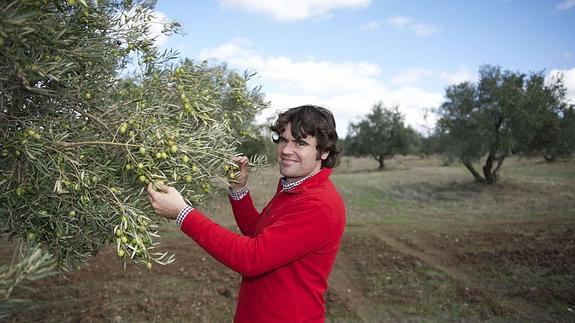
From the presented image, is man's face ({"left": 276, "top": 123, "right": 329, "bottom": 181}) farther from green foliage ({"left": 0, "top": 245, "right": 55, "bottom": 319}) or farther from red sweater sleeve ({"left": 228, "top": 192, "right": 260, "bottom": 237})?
green foliage ({"left": 0, "top": 245, "right": 55, "bottom": 319})

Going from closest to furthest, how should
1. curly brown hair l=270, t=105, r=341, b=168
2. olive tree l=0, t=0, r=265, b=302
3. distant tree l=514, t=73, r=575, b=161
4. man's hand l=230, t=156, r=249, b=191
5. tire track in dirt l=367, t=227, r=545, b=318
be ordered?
olive tree l=0, t=0, r=265, b=302 → curly brown hair l=270, t=105, r=341, b=168 → man's hand l=230, t=156, r=249, b=191 → tire track in dirt l=367, t=227, r=545, b=318 → distant tree l=514, t=73, r=575, b=161

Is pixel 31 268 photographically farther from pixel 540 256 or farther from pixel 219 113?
pixel 540 256

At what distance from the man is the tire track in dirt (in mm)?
7473

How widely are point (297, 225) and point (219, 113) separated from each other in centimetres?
206

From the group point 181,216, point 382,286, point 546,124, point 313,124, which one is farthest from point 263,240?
point 546,124

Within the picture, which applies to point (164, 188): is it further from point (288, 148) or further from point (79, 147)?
point (288, 148)

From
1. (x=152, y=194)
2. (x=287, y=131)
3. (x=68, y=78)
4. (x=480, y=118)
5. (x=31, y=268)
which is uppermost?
(x=480, y=118)

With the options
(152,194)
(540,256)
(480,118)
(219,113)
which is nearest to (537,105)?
(480,118)

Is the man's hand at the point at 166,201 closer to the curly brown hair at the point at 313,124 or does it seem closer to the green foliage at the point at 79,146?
the green foliage at the point at 79,146

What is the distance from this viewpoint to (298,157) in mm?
3627

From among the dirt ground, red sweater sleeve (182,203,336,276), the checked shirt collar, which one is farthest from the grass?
red sweater sleeve (182,203,336,276)

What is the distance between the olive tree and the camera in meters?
2.88

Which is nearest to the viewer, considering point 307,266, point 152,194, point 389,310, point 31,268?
point 31,268

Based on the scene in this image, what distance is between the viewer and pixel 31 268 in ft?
5.97
